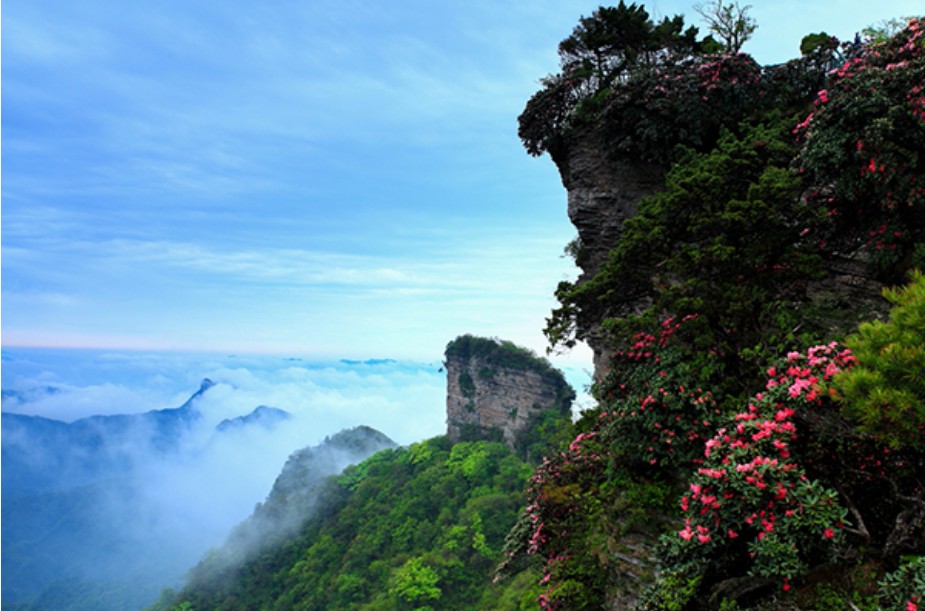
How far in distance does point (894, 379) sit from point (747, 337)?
3.24 m

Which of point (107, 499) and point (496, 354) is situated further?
point (107, 499)

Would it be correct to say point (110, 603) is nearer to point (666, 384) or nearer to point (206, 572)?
point (206, 572)

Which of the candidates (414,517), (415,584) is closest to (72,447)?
(414,517)

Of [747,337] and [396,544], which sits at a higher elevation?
[747,337]

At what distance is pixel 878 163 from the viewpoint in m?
6.36

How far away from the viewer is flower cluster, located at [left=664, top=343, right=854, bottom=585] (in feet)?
14.4

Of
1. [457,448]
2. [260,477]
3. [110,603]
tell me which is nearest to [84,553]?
[110,603]

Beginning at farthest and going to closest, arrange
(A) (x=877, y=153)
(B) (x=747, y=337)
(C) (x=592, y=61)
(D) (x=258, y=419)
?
(D) (x=258, y=419), (C) (x=592, y=61), (B) (x=747, y=337), (A) (x=877, y=153)

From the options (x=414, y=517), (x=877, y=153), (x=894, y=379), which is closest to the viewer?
(x=894, y=379)

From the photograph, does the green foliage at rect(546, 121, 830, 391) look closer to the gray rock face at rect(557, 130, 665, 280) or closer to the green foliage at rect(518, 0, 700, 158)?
the gray rock face at rect(557, 130, 665, 280)

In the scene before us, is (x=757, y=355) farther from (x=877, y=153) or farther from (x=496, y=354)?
(x=496, y=354)

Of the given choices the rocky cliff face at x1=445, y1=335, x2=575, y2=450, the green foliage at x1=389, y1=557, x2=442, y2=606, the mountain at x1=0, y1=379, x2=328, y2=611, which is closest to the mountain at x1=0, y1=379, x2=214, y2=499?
the mountain at x1=0, y1=379, x2=328, y2=611

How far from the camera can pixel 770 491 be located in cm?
457

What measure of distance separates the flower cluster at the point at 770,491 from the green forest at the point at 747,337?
0.02m
